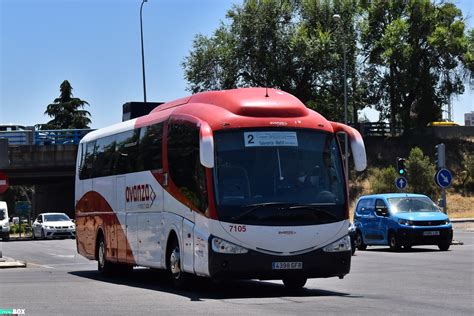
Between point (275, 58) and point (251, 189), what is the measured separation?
54.5 meters

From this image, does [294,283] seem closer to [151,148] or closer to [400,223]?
[151,148]

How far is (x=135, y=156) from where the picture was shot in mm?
19484

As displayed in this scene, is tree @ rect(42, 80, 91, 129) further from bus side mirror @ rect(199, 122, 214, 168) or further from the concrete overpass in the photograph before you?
bus side mirror @ rect(199, 122, 214, 168)

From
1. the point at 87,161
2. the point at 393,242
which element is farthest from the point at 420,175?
the point at 87,161

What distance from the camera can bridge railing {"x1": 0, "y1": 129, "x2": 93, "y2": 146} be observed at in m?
57.8

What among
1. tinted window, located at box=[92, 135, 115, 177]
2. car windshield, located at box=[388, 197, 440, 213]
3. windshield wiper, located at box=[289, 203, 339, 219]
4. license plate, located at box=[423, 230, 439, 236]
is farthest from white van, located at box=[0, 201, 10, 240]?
windshield wiper, located at box=[289, 203, 339, 219]

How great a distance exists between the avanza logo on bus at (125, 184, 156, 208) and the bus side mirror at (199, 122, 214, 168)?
3272 millimetres

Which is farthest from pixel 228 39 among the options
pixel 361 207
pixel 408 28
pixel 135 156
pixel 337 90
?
pixel 135 156

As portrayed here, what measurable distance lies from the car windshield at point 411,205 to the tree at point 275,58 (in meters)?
38.1

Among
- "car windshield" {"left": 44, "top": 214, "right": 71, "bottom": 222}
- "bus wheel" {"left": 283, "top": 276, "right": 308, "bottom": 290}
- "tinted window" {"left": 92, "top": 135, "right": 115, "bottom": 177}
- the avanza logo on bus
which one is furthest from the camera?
"car windshield" {"left": 44, "top": 214, "right": 71, "bottom": 222}

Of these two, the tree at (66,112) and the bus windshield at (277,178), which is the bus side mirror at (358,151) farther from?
the tree at (66,112)

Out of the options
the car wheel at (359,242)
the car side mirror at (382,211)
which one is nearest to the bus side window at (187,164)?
the car side mirror at (382,211)

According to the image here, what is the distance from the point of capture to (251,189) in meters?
15.4

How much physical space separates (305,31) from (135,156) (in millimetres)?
51616
